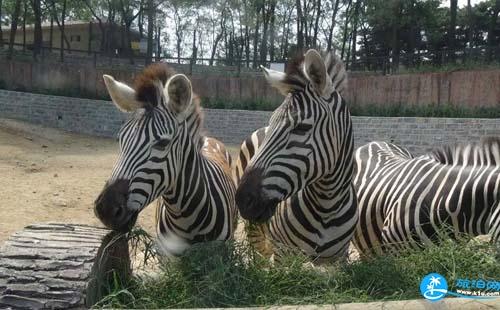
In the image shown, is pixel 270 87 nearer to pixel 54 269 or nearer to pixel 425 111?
pixel 425 111

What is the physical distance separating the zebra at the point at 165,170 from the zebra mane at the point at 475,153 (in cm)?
185

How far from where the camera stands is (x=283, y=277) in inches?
120

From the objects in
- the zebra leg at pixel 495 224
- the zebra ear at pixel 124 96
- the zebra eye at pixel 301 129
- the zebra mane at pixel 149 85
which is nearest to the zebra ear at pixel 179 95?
the zebra mane at pixel 149 85

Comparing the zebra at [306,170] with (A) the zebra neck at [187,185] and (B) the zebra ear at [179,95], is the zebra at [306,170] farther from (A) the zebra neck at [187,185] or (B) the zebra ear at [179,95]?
(B) the zebra ear at [179,95]

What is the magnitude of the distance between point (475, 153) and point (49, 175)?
1149 cm

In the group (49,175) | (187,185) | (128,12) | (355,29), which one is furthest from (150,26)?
(187,185)

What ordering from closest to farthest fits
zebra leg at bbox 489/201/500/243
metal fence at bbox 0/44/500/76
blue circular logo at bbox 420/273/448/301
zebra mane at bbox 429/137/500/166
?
blue circular logo at bbox 420/273/448/301 → zebra leg at bbox 489/201/500/243 → zebra mane at bbox 429/137/500/166 → metal fence at bbox 0/44/500/76

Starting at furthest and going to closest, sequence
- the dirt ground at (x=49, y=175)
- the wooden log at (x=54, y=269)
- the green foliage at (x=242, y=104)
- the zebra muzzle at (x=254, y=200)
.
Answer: the green foliage at (x=242, y=104)
the dirt ground at (x=49, y=175)
the zebra muzzle at (x=254, y=200)
the wooden log at (x=54, y=269)

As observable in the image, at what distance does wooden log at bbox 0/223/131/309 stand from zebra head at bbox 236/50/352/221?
34.9 inches

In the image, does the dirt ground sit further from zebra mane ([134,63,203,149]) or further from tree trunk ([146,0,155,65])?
tree trunk ([146,0,155,65])

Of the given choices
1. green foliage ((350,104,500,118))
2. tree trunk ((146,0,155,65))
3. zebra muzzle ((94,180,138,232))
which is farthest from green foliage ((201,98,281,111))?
zebra muzzle ((94,180,138,232))

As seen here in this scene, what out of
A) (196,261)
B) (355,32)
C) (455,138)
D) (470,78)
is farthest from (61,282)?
(355,32)

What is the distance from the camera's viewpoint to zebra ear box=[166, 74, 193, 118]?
356 cm

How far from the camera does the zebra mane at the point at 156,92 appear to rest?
3.51m
